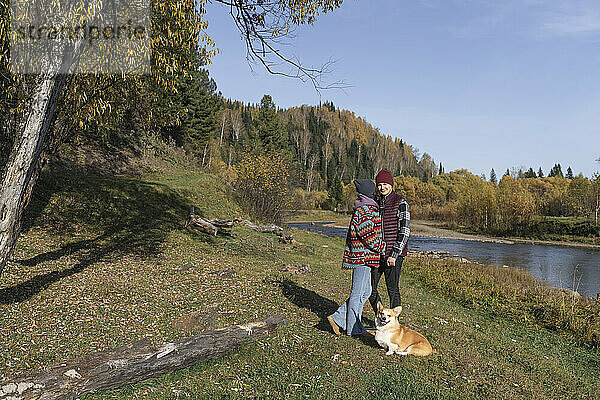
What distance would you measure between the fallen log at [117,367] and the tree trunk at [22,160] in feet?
8.26

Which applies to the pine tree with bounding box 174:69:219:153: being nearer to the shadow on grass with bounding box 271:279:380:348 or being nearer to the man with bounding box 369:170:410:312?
the shadow on grass with bounding box 271:279:380:348

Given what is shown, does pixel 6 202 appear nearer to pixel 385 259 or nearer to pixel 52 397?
pixel 52 397

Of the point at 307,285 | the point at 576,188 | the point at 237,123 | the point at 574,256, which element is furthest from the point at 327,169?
the point at 307,285

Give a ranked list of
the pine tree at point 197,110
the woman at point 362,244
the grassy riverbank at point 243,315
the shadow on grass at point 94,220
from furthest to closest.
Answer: the pine tree at point 197,110
the shadow on grass at point 94,220
the woman at point 362,244
the grassy riverbank at point 243,315

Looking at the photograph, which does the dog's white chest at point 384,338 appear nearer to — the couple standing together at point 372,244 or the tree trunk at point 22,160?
the couple standing together at point 372,244

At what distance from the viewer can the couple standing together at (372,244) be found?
5348mm

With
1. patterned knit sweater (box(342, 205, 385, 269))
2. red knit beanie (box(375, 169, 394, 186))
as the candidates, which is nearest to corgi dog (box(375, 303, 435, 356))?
patterned knit sweater (box(342, 205, 385, 269))

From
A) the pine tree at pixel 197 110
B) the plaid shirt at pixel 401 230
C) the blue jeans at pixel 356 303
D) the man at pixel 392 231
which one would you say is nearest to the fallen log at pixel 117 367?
the blue jeans at pixel 356 303

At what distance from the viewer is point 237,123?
74.9 meters

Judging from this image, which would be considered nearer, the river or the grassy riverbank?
the grassy riverbank

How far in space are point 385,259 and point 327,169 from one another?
90414mm

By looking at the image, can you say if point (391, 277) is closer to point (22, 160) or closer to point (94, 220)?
point (22, 160)

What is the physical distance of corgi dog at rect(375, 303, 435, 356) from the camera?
16.7 feet

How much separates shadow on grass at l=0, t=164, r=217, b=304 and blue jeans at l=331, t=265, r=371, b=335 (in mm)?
5260
